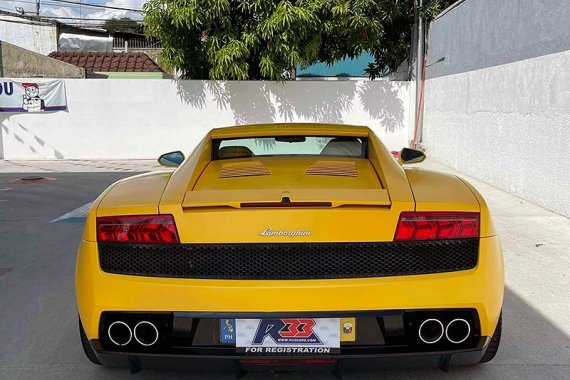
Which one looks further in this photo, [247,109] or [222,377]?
[247,109]

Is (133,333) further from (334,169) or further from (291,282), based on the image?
(334,169)

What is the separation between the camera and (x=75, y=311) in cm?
399

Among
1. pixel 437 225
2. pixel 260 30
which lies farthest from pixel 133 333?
pixel 260 30

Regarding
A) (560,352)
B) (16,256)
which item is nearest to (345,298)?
(560,352)

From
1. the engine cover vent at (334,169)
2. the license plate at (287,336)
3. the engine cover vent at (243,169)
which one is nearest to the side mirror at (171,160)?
the engine cover vent at (243,169)

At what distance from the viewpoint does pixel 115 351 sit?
242 centimetres

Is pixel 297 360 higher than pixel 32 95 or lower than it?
lower

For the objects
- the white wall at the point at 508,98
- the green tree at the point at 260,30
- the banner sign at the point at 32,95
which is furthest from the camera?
the banner sign at the point at 32,95

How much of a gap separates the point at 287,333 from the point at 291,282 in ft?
0.72

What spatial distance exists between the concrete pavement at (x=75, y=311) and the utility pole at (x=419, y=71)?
258 inches

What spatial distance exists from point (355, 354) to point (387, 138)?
13532 mm

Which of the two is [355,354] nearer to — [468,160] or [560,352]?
[560,352]

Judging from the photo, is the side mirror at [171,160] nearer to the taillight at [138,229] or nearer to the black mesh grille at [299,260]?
the taillight at [138,229]

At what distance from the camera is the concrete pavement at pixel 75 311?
3047 millimetres
